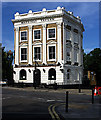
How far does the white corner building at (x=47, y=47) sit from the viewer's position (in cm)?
3525

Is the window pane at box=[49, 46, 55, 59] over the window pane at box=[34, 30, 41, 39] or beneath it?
beneath

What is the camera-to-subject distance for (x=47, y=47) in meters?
36.3

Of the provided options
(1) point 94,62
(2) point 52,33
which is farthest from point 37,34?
(1) point 94,62

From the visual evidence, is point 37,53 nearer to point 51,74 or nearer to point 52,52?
point 52,52

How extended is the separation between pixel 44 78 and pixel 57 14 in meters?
11.6

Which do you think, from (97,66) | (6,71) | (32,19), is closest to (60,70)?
(32,19)

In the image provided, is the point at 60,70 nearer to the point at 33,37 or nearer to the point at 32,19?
the point at 33,37

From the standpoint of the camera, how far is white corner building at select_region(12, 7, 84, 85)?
3525cm

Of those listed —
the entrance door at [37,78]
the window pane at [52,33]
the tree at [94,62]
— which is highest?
the window pane at [52,33]

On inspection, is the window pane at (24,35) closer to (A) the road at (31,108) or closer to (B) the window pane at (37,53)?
(B) the window pane at (37,53)

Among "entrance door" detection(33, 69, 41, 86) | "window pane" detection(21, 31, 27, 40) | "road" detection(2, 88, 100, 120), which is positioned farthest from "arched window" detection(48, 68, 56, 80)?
"road" detection(2, 88, 100, 120)

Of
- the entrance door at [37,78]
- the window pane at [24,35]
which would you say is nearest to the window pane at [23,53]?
the window pane at [24,35]

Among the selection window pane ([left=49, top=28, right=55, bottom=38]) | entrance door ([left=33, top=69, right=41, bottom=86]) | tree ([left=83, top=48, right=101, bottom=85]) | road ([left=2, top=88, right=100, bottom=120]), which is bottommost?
road ([left=2, top=88, right=100, bottom=120])

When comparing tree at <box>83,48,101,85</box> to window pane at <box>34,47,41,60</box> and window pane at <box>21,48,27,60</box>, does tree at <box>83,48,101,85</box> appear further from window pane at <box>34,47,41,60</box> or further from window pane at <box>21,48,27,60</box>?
window pane at <box>21,48,27,60</box>
